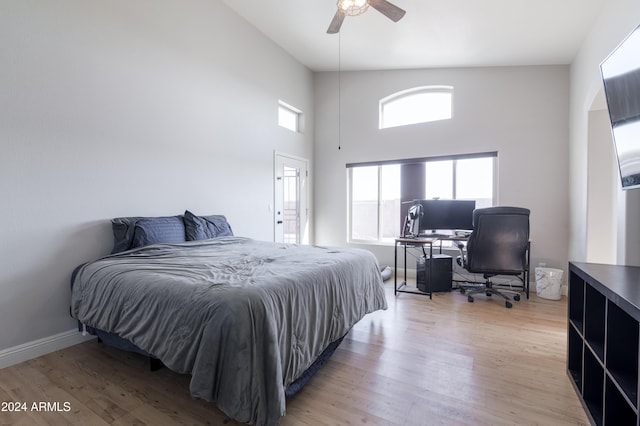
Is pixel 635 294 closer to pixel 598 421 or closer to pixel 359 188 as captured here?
pixel 598 421

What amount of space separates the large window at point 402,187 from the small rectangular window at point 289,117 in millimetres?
1216

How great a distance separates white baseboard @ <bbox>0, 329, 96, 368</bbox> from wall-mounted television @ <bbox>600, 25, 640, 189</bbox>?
4095 millimetres

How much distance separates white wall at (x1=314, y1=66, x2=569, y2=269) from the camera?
385 cm

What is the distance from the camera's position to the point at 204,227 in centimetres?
320

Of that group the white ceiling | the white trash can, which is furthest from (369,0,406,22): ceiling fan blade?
the white trash can

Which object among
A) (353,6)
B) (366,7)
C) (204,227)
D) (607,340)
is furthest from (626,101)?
(204,227)

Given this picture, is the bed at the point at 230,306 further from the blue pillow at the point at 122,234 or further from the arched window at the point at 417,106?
the arched window at the point at 417,106

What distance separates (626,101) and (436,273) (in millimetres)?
2621

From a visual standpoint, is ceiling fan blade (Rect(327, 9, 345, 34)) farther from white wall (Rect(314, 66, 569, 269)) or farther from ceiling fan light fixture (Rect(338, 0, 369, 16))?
white wall (Rect(314, 66, 569, 269))

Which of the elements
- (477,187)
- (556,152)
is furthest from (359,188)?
(556,152)

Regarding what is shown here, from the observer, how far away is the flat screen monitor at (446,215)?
4.10 meters

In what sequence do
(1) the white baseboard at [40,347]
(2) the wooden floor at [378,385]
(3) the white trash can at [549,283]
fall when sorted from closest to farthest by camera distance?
(2) the wooden floor at [378,385], (1) the white baseboard at [40,347], (3) the white trash can at [549,283]

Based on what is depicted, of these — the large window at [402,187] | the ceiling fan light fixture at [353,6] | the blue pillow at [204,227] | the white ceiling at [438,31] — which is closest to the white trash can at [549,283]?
the large window at [402,187]

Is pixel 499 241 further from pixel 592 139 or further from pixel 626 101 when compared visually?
pixel 626 101
